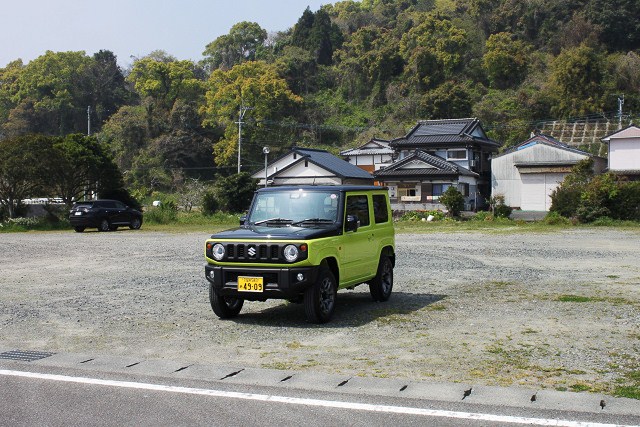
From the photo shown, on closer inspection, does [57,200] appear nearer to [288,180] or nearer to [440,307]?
[288,180]

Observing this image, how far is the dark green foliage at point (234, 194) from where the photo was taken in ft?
149

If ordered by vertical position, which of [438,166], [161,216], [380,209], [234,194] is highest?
[438,166]

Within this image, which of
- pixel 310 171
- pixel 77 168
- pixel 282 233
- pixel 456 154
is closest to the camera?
pixel 282 233

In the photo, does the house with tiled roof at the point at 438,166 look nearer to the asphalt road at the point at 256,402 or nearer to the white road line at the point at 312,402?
the asphalt road at the point at 256,402

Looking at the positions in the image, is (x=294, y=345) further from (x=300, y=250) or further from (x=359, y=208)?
(x=359, y=208)

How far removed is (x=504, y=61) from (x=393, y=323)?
6116cm

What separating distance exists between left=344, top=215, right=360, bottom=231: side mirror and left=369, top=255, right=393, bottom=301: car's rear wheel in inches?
52.5

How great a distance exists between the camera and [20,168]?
3266cm

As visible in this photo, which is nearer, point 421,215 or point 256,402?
point 256,402

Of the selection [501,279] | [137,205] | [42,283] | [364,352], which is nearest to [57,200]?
[137,205]

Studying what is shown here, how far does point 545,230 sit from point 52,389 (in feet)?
91.7

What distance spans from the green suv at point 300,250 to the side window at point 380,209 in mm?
49

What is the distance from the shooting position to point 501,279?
13.1 metres

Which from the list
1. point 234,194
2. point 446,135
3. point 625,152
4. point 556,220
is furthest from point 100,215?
point 625,152
